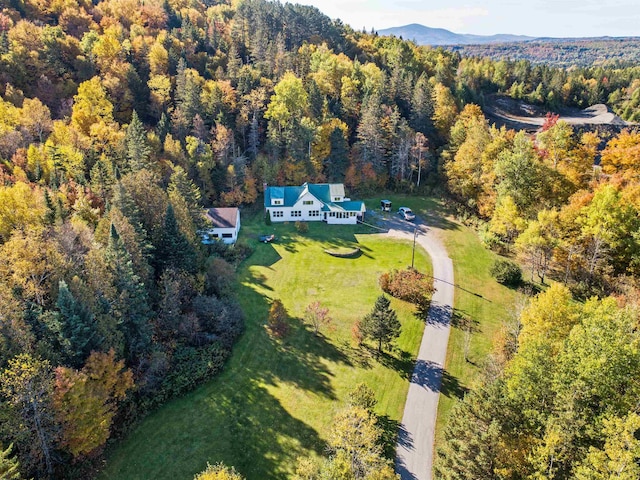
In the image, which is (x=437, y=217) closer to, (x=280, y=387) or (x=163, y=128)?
(x=280, y=387)

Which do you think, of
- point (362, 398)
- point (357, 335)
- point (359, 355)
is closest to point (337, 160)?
point (357, 335)

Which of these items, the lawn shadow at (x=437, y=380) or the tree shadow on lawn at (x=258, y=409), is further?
the lawn shadow at (x=437, y=380)

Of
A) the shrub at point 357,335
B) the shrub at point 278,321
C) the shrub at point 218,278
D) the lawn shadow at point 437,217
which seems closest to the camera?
the shrub at point 357,335

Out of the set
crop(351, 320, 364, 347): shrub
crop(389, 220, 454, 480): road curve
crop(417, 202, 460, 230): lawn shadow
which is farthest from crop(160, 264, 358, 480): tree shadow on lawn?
crop(417, 202, 460, 230): lawn shadow

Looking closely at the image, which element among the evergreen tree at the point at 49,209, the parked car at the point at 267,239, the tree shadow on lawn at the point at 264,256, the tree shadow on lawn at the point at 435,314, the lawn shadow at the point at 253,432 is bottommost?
the lawn shadow at the point at 253,432

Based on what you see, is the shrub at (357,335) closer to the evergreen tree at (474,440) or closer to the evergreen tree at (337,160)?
the evergreen tree at (474,440)

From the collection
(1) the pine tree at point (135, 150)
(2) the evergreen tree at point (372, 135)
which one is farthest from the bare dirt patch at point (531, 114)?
(1) the pine tree at point (135, 150)

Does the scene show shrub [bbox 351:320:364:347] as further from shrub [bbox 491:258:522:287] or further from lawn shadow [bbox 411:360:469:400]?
shrub [bbox 491:258:522:287]
